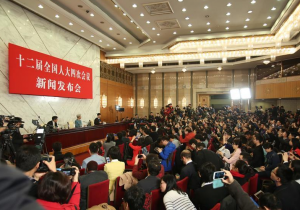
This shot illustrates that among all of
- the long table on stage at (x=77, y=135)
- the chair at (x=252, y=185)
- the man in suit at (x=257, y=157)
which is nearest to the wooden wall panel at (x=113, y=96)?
the long table on stage at (x=77, y=135)

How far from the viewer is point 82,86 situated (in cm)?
1075

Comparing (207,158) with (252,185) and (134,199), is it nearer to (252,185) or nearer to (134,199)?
(252,185)

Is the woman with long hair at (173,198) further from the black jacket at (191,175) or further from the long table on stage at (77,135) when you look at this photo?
the long table on stage at (77,135)

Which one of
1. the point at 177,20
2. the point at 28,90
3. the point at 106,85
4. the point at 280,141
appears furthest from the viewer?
the point at 106,85

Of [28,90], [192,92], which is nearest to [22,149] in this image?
[28,90]

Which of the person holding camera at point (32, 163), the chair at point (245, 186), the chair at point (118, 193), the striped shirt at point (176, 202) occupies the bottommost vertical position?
the chair at point (118, 193)

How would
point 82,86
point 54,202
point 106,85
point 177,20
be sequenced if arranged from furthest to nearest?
point 106,85 < point 82,86 < point 177,20 < point 54,202

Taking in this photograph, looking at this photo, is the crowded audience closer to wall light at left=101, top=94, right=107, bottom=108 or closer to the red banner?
the red banner

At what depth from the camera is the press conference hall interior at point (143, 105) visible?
2143mm

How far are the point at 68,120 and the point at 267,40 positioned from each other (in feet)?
36.0

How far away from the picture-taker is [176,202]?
7.12ft

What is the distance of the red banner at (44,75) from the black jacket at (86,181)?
608 centimetres

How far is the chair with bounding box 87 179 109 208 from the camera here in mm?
2416

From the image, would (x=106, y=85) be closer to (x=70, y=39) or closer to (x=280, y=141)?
(x=70, y=39)
